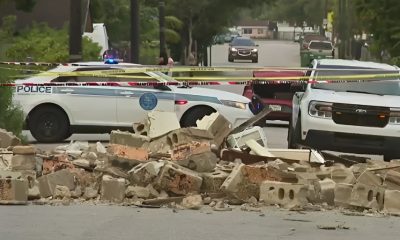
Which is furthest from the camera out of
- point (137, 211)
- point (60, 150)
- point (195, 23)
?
point (195, 23)

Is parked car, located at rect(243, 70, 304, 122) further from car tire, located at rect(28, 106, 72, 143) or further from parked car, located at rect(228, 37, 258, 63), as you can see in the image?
parked car, located at rect(228, 37, 258, 63)

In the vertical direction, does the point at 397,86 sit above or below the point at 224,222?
above

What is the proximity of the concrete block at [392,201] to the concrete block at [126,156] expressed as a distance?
9.76 feet

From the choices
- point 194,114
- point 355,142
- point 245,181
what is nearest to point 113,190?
point 245,181

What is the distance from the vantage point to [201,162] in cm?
1001

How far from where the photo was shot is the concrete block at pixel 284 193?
9375 mm

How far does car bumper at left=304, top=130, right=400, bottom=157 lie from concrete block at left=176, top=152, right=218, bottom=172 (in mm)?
3247

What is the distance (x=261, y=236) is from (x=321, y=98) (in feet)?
17.9

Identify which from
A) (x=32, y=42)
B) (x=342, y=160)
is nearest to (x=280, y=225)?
(x=342, y=160)

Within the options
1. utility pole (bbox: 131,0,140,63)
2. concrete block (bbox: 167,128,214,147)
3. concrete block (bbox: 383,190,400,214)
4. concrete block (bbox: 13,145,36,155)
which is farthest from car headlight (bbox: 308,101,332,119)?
utility pole (bbox: 131,0,140,63)

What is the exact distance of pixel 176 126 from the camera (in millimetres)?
11984

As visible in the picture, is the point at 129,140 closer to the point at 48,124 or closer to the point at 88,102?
the point at 88,102

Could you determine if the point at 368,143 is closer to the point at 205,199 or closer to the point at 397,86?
the point at 397,86

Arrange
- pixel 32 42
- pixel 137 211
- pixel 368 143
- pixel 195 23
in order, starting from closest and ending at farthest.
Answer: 1. pixel 137 211
2. pixel 368 143
3. pixel 32 42
4. pixel 195 23
